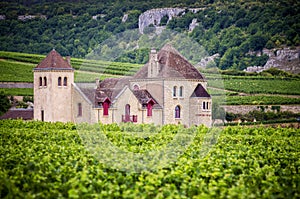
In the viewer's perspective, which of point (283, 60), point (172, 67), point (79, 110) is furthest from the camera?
point (283, 60)

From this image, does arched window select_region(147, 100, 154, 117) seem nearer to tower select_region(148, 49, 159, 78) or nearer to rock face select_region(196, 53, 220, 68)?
tower select_region(148, 49, 159, 78)

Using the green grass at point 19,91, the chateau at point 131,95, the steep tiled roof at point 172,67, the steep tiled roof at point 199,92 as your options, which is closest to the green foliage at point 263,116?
the chateau at point 131,95

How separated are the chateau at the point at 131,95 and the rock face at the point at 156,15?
6815 cm

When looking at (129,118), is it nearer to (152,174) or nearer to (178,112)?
(178,112)

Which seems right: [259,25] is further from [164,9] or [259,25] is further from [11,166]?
[11,166]

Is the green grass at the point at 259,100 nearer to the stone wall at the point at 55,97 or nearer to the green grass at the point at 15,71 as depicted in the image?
the stone wall at the point at 55,97

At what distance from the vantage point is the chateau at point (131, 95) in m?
41.4

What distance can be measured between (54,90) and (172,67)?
29.9 feet

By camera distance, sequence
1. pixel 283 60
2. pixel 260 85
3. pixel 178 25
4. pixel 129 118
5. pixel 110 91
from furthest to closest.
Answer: pixel 178 25 < pixel 283 60 < pixel 260 85 < pixel 129 118 < pixel 110 91

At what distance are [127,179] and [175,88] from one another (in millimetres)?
29074

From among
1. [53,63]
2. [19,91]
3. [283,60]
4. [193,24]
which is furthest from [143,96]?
[193,24]

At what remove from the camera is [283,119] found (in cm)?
5497

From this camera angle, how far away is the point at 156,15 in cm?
11881

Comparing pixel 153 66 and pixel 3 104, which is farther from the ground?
pixel 153 66
